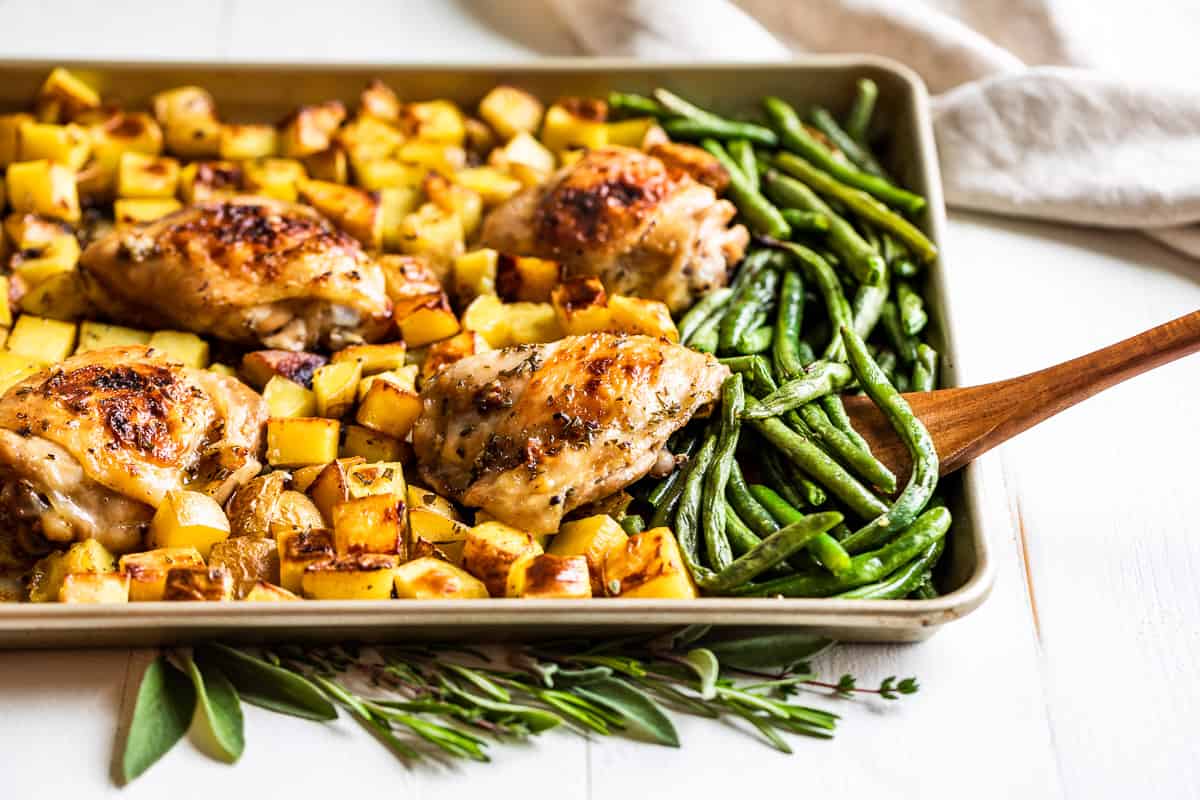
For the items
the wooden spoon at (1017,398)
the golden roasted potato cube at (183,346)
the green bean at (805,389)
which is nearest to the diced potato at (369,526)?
the golden roasted potato cube at (183,346)

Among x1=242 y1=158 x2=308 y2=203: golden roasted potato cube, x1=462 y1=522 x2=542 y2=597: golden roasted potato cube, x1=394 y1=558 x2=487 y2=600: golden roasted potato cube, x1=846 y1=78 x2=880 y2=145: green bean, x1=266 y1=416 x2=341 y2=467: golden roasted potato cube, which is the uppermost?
x1=846 y1=78 x2=880 y2=145: green bean

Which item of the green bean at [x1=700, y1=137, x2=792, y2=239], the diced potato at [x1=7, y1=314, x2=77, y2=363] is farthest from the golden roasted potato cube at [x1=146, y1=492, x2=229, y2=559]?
the green bean at [x1=700, y1=137, x2=792, y2=239]

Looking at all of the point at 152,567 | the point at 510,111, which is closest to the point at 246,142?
the point at 510,111

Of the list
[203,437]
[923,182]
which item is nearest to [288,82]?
[203,437]

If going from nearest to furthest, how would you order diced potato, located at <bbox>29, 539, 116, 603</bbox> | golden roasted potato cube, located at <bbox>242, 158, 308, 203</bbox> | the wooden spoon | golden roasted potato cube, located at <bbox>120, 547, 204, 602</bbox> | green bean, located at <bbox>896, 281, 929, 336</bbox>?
golden roasted potato cube, located at <bbox>120, 547, 204, 602</bbox> < diced potato, located at <bbox>29, 539, 116, 603</bbox> < the wooden spoon < green bean, located at <bbox>896, 281, 929, 336</bbox> < golden roasted potato cube, located at <bbox>242, 158, 308, 203</bbox>

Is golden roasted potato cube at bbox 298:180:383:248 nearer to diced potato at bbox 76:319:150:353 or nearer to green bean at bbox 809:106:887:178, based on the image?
diced potato at bbox 76:319:150:353

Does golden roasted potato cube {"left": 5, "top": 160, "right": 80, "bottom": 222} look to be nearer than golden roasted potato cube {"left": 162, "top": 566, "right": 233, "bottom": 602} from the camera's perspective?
No

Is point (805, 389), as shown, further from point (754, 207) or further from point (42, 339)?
point (42, 339)

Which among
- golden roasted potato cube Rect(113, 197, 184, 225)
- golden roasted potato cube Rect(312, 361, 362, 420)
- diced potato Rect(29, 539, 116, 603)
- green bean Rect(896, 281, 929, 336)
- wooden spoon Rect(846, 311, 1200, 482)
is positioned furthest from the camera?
golden roasted potato cube Rect(113, 197, 184, 225)
